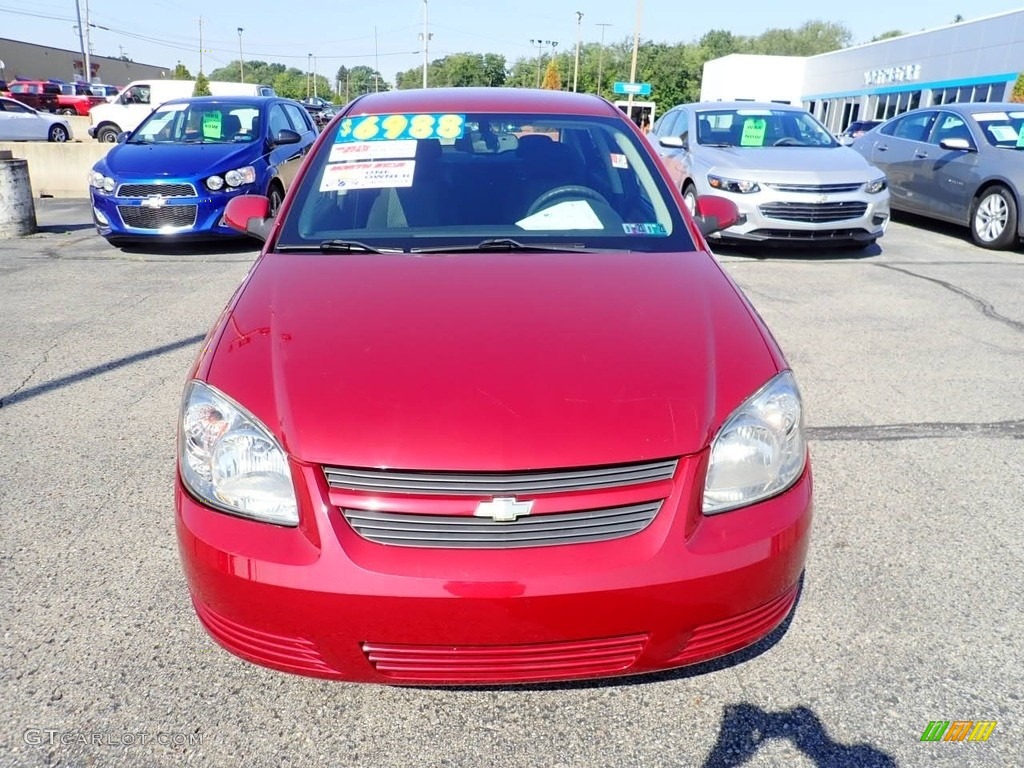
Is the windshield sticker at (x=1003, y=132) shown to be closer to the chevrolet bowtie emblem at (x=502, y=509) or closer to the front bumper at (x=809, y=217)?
the front bumper at (x=809, y=217)

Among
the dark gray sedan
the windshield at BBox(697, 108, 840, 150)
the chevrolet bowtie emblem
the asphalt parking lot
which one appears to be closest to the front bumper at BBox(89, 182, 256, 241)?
the asphalt parking lot

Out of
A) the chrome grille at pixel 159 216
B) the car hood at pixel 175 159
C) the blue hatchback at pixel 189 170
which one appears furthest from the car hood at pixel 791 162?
the chrome grille at pixel 159 216

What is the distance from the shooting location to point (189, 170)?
26.9 feet

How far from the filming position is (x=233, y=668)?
2.29m

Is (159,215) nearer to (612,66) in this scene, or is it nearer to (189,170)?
(189,170)

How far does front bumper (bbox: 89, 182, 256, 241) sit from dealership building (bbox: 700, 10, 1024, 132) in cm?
2127

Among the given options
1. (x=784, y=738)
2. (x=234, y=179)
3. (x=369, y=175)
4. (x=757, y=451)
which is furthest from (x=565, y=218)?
(x=234, y=179)

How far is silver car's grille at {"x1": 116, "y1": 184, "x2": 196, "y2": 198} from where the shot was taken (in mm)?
8109

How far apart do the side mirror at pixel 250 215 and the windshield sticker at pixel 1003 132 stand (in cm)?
884

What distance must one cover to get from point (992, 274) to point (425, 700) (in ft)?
25.3

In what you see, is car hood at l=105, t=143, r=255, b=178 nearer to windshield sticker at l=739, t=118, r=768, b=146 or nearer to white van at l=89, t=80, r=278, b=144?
windshield sticker at l=739, t=118, r=768, b=146

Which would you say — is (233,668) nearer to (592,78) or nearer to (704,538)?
(704,538)

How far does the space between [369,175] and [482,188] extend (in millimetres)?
458

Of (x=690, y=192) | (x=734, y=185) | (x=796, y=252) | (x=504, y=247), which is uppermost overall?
(x=504, y=247)
